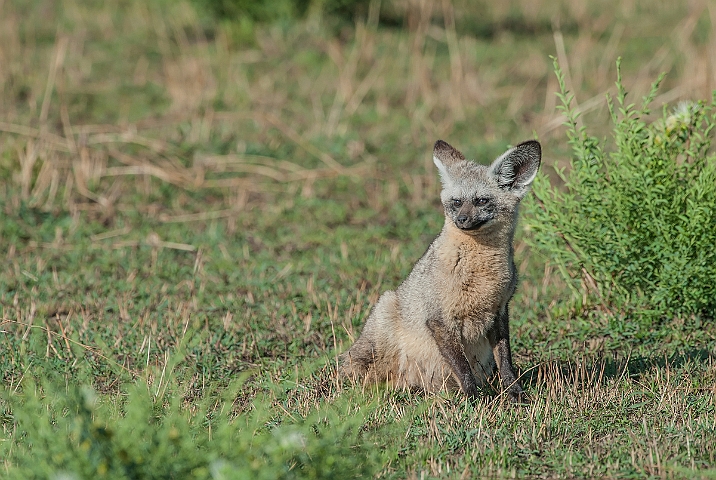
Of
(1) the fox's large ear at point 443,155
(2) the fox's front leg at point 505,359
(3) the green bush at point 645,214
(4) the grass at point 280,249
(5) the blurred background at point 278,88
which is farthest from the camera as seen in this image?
(5) the blurred background at point 278,88

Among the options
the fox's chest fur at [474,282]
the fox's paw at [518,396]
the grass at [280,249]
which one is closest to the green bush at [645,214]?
the grass at [280,249]

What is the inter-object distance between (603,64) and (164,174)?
6936 mm

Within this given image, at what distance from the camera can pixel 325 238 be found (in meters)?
9.30

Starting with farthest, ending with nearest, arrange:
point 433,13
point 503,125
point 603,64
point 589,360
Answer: point 433,13 < point 603,64 < point 503,125 < point 589,360

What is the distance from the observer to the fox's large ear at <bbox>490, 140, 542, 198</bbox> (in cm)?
550

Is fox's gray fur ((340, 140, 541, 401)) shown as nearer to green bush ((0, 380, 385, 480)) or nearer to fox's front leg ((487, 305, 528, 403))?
fox's front leg ((487, 305, 528, 403))

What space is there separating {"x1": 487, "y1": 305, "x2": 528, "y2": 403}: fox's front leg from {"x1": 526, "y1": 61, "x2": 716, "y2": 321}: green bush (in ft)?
4.27

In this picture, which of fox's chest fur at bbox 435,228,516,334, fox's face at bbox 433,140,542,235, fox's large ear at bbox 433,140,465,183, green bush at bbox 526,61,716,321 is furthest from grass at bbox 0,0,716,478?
fox's large ear at bbox 433,140,465,183

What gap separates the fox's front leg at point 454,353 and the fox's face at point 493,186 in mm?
577

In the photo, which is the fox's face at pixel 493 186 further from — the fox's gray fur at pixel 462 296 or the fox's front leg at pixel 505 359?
the fox's front leg at pixel 505 359

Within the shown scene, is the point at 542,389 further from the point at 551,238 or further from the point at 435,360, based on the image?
the point at 551,238

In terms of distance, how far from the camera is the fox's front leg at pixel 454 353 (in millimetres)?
5426

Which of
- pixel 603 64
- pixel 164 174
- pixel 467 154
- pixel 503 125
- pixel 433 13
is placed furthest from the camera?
pixel 433 13

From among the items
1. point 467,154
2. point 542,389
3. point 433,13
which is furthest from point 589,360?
point 433,13
